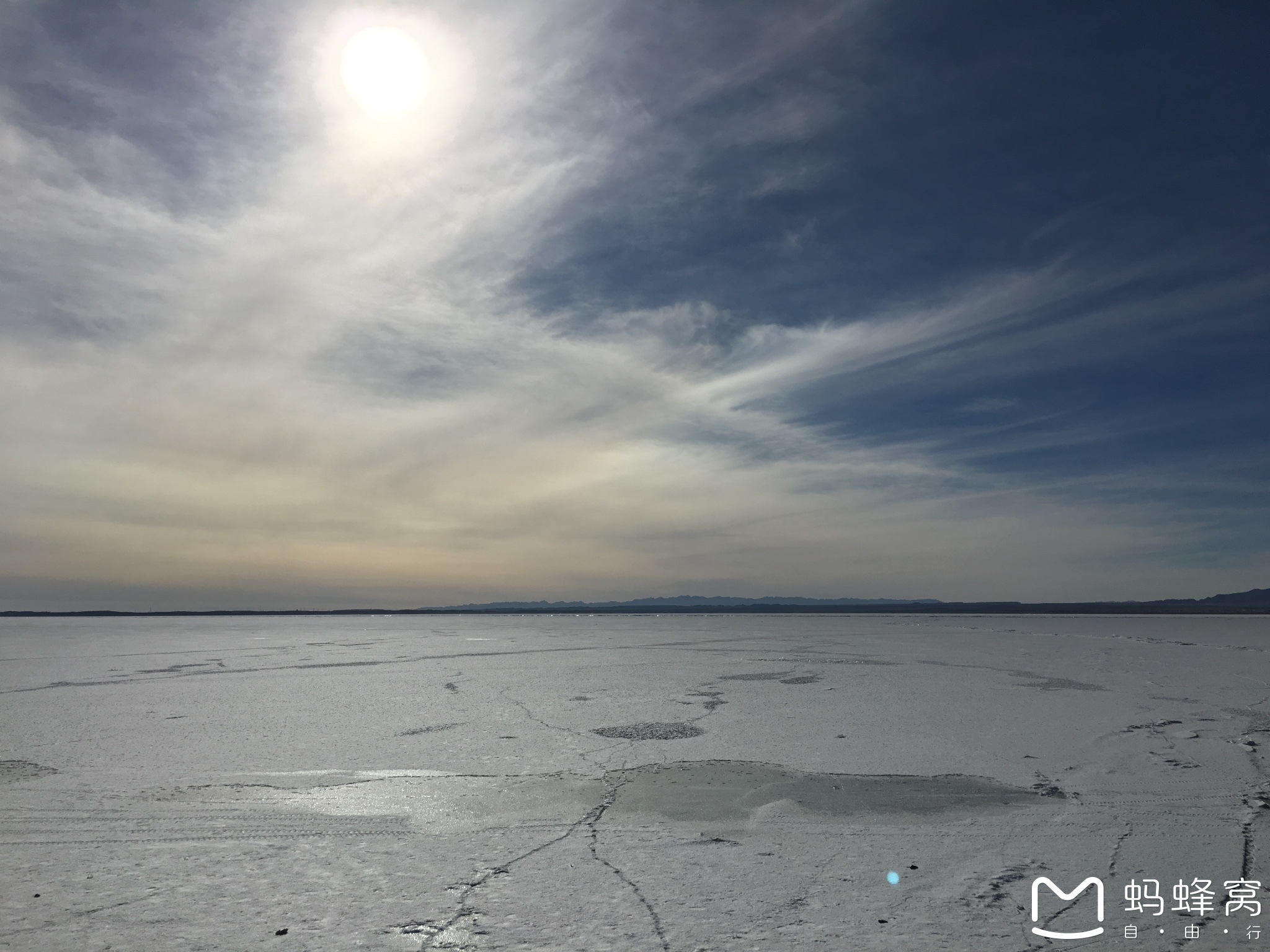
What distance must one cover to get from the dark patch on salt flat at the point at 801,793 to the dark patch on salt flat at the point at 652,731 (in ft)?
3.78

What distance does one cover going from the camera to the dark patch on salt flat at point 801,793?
4.70 m

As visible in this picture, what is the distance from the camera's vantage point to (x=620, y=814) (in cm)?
459

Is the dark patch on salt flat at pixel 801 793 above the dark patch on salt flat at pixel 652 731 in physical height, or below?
above

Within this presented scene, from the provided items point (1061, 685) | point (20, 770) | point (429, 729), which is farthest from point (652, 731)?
point (1061, 685)

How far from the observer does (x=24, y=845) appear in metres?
4.03

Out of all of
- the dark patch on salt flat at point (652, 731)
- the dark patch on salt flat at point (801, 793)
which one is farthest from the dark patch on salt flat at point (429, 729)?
the dark patch on salt flat at point (801, 793)

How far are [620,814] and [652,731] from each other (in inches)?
107

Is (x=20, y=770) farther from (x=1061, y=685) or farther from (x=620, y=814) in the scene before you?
(x=1061, y=685)

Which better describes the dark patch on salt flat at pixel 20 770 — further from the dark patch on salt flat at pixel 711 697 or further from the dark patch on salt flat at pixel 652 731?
the dark patch on salt flat at pixel 711 697

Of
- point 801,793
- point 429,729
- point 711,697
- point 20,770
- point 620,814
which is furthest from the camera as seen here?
point 711,697

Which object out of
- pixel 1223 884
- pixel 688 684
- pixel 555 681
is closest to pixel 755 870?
pixel 1223 884

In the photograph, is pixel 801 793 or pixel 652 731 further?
pixel 652 731

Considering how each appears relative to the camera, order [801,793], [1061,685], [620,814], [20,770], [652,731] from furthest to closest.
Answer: [1061,685], [652,731], [20,770], [801,793], [620,814]

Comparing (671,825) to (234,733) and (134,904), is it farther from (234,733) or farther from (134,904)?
(234,733)
